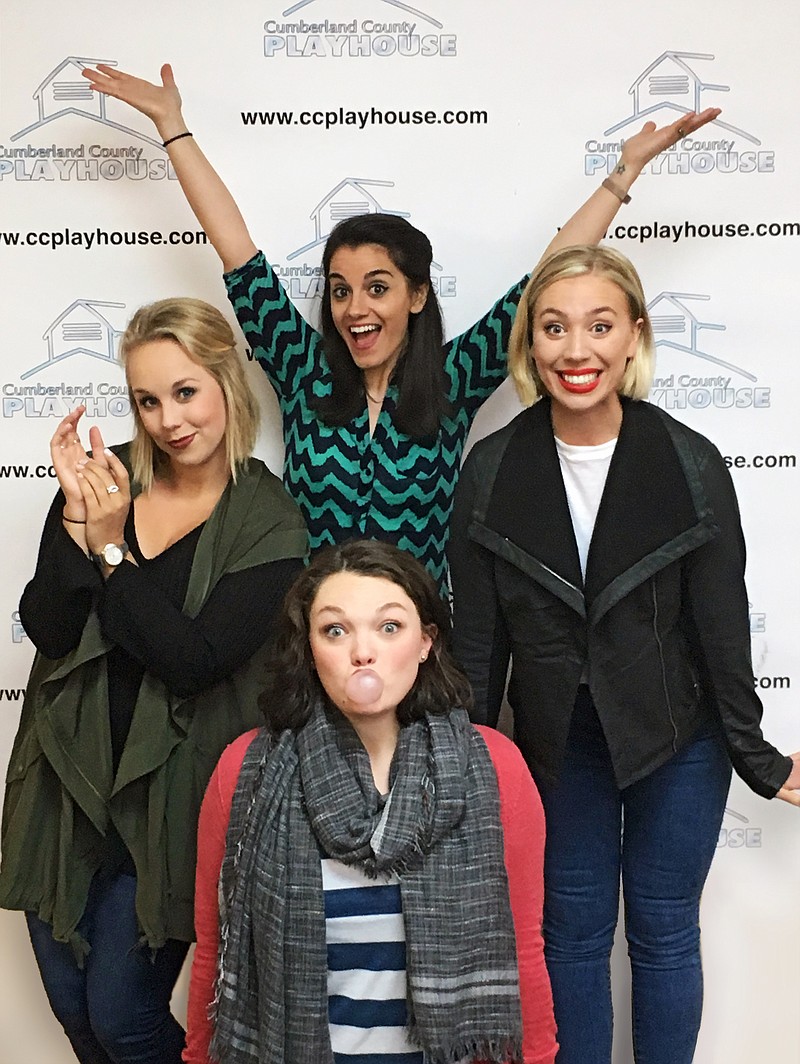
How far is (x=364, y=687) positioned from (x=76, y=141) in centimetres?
123

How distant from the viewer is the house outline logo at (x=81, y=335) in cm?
195

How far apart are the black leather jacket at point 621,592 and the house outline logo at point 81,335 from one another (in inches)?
30.6

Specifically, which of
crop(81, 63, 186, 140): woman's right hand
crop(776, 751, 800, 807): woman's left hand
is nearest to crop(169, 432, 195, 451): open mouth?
crop(81, 63, 186, 140): woman's right hand

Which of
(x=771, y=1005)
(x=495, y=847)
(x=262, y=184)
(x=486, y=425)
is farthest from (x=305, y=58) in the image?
(x=771, y=1005)

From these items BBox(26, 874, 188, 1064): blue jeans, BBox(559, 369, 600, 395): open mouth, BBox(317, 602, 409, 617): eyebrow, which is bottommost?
BBox(26, 874, 188, 1064): blue jeans

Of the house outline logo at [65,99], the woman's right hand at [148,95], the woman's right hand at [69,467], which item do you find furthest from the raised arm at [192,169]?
the woman's right hand at [69,467]

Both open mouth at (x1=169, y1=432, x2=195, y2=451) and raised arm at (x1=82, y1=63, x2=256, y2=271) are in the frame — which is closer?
open mouth at (x1=169, y1=432, x2=195, y2=451)

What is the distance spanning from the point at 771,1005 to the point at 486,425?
4.17 ft

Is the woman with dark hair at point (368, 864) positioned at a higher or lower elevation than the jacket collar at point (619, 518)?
lower

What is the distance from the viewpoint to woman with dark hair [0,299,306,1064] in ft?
4.94

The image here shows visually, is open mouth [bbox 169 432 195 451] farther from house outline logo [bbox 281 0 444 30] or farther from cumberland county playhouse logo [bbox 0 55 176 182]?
house outline logo [bbox 281 0 444 30]

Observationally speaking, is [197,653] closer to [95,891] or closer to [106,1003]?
[95,891]

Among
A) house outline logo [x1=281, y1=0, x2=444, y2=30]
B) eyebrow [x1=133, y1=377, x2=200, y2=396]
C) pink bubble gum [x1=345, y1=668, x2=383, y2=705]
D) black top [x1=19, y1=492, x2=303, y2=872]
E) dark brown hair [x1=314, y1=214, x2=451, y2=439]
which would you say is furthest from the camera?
house outline logo [x1=281, y1=0, x2=444, y2=30]

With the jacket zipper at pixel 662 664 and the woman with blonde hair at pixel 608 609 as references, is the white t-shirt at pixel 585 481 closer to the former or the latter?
the woman with blonde hair at pixel 608 609
